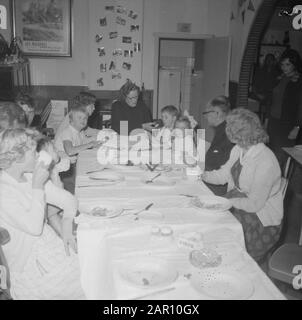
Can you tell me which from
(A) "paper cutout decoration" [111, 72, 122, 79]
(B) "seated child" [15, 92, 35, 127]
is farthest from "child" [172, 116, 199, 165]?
(A) "paper cutout decoration" [111, 72, 122, 79]

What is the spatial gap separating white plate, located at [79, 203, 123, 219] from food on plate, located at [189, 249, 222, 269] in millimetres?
527

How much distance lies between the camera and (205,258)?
1525 mm

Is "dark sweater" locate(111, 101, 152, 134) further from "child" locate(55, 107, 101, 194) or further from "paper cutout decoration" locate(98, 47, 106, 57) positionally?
"paper cutout decoration" locate(98, 47, 106, 57)

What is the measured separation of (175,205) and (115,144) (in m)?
1.50

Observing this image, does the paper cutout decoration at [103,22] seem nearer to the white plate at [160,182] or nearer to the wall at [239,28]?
the wall at [239,28]

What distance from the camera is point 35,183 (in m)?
1.69

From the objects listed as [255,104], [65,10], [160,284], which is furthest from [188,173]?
[255,104]

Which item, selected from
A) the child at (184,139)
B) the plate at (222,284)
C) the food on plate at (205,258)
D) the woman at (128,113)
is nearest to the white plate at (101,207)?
the food on plate at (205,258)

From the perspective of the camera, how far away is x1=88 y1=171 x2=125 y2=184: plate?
2.53 meters

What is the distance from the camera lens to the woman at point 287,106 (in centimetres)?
451

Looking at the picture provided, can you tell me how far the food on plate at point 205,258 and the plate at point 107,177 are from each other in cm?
106

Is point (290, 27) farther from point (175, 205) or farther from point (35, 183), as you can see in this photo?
point (35, 183)
